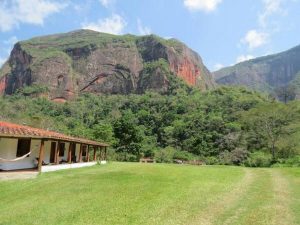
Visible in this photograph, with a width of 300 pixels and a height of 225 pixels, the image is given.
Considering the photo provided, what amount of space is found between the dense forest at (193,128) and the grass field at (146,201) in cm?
2487

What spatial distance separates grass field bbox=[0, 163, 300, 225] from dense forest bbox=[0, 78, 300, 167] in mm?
24869

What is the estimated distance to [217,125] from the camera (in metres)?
62.0

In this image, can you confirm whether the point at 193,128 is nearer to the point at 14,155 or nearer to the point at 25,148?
the point at 25,148

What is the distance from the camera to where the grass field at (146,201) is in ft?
31.2

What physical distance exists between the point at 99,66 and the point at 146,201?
129838 millimetres

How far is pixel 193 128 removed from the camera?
64.7 metres

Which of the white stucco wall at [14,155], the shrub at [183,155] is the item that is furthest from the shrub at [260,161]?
the white stucco wall at [14,155]

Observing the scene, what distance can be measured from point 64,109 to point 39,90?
27613 millimetres

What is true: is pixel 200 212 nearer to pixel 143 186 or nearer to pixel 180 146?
pixel 143 186

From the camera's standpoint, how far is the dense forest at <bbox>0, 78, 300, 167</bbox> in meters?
46.0

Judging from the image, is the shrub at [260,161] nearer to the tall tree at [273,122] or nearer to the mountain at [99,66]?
the tall tree at [273,122]

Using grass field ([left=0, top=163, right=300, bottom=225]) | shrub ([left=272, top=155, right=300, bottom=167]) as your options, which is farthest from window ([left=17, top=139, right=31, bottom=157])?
shrub ([left=272, top=155, right=300, bottom=167])

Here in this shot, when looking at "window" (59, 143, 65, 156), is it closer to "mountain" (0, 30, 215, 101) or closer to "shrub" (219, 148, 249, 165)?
"shrub" (219, 148, 249, 165)

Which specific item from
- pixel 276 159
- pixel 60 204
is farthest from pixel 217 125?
pixel 60 204
